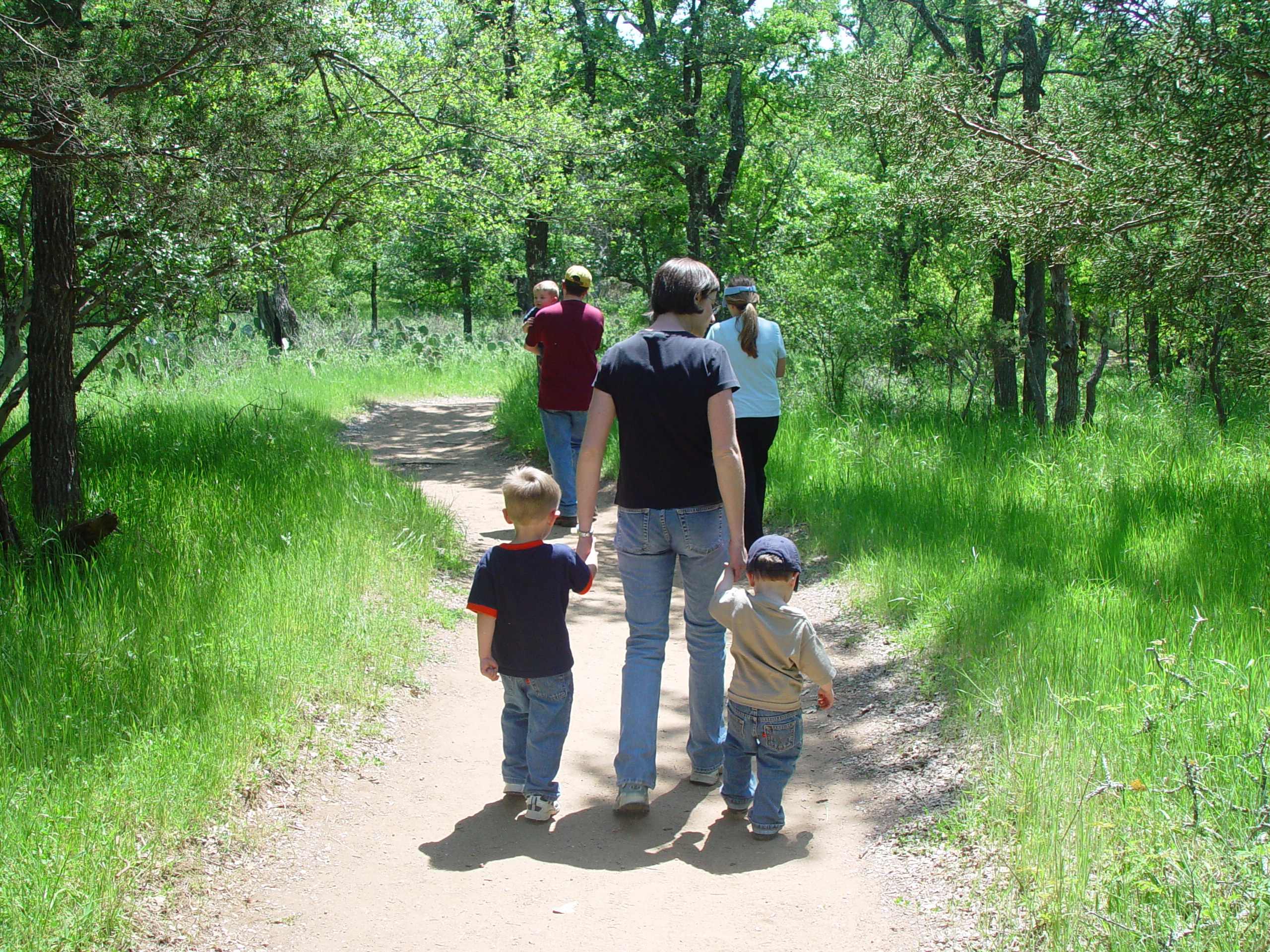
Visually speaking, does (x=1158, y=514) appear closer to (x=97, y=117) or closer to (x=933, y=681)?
(x=933, y=681)

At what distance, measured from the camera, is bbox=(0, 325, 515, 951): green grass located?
3.00 m

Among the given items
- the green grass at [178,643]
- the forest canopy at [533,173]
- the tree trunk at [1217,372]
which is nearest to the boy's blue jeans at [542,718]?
the green grass at [178,643]

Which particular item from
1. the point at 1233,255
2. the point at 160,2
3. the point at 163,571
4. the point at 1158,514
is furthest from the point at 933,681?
the point at 160,2

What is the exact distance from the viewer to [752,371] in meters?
6.01

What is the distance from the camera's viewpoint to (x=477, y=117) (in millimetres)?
10117

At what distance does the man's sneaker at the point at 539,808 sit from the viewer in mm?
3713

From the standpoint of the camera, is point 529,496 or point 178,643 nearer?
point 529,496

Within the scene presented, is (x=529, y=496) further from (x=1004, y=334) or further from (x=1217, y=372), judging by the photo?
(x=1217, y=372)

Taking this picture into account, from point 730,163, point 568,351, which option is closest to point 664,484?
point 568,351

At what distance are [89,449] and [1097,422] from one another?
949 cm

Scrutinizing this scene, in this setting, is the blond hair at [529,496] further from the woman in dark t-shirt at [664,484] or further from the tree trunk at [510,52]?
the tree trunk at [510,52]

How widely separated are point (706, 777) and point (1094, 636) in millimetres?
1797

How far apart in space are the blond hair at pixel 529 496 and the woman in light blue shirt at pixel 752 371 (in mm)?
2541

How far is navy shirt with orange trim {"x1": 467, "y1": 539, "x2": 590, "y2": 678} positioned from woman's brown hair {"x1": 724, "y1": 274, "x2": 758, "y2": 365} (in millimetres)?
2736
